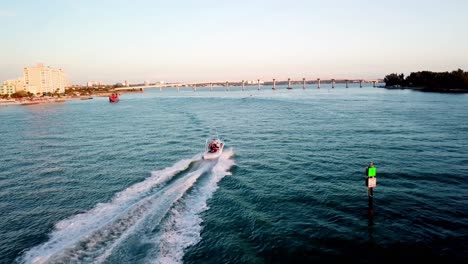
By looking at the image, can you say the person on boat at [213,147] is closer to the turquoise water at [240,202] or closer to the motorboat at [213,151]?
the motorboat at [213,151]

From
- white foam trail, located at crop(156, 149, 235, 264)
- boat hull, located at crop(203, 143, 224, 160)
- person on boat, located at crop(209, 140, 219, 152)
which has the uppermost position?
person on boat, located at crop(209, 140, 219, 152)

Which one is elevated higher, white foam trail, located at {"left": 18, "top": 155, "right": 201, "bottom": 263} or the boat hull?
the boat hull

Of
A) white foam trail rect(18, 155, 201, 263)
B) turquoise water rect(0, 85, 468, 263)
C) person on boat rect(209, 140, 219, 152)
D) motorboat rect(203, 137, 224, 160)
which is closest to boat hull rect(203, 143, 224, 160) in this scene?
motorboat rect(203, 137, 224, 160)

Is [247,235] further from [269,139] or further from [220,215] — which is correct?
[269,139]

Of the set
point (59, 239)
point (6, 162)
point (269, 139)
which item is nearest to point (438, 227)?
point (59, 239)

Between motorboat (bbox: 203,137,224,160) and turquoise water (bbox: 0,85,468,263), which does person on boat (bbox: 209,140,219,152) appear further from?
turquoise water (bbox: 0,85,468,263)

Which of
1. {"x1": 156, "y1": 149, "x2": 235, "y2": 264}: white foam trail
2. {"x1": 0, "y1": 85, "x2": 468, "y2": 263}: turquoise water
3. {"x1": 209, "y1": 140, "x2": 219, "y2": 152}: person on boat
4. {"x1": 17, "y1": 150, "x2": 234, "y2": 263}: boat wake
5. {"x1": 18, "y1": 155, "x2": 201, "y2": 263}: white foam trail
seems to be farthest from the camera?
{"x1": 209, "y1": 140, "x2": 219, "y2": 152}: person on boat
